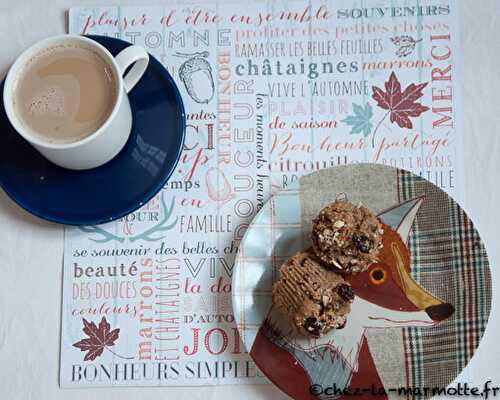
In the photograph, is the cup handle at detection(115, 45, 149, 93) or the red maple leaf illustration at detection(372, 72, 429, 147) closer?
the cup handle at detection(115, 45, 149, 93)

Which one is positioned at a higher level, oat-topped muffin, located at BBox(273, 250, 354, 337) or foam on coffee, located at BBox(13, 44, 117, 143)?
foam on coffee, located at BBox(13, 44, 117, 143)

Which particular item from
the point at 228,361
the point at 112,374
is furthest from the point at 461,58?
the point at 112,374

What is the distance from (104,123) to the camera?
2.57ft

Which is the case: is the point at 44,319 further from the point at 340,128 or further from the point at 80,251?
the point at 340,128

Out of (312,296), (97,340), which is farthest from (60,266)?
(312,296)

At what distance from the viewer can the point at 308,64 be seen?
931 millimetres

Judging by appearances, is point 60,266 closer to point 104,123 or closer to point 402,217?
point 104,123

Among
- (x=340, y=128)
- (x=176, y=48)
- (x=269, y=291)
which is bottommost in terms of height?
(x=269, y=291)

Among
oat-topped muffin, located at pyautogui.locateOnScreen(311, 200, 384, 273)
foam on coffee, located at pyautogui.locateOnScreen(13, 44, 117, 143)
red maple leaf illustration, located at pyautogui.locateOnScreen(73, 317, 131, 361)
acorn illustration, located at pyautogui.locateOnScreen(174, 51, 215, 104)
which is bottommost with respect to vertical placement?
red maple leaf illustration, located at pyautogui.locateOnScreen(73, 317, 131, 361)

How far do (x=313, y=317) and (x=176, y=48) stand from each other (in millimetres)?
438

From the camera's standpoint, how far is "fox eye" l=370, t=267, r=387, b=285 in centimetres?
84

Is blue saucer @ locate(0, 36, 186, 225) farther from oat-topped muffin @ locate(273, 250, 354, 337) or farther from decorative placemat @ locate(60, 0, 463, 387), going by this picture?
oat-topped muffin @ locate(273, 250, 354, 337)

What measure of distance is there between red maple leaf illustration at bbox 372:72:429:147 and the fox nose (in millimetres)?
244

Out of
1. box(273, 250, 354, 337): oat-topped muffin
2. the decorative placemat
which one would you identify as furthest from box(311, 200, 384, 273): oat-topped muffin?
the decorative placemat
